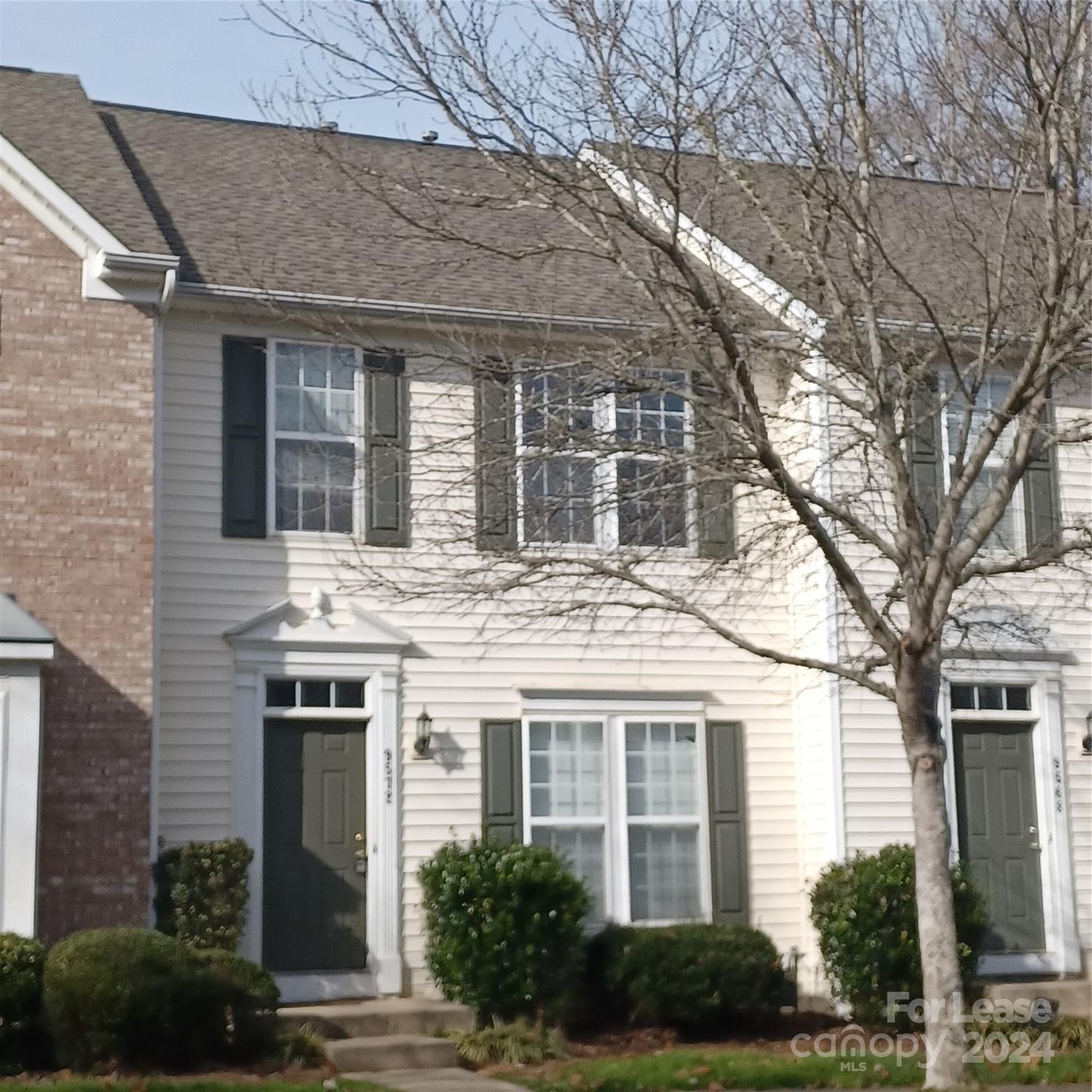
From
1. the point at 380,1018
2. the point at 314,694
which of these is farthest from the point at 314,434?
the point at 380,1018

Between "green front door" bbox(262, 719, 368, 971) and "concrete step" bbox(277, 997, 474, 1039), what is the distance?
0.46 metres

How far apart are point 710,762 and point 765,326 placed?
421cm

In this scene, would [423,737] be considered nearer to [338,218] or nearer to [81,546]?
[81,546]

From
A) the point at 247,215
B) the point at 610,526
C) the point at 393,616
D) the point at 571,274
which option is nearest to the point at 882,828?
the point at 610,526

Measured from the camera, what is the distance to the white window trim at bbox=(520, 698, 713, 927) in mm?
14188

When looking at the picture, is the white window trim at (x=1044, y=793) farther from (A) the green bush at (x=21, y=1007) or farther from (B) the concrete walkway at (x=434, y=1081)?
(A) the green bush at (x=21, y=1007)

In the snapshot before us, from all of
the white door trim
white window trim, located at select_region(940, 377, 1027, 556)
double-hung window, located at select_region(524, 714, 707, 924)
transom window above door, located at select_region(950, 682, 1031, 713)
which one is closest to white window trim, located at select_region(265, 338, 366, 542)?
the white door trim

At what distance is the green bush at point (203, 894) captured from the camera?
1243 centimetres

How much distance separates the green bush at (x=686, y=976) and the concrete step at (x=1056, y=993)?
6.07ft

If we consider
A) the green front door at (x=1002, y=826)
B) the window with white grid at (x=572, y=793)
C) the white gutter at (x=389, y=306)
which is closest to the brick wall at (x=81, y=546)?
the white gutter at (x=389, y=306)

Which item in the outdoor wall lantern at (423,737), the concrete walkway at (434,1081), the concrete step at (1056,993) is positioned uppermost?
the outdoor wall lantern at (423,737)

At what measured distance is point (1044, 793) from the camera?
1505cm

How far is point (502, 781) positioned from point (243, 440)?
347cm

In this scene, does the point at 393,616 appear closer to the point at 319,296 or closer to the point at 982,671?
the point at 319,296
